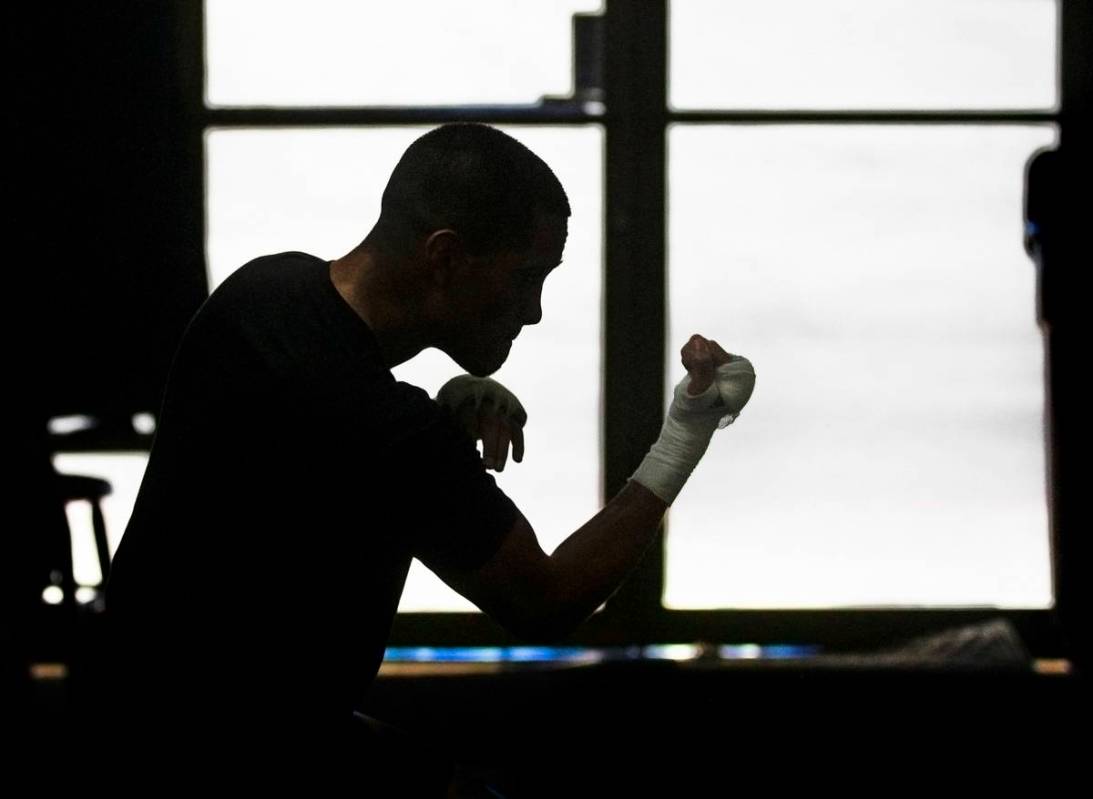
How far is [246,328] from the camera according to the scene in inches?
51.0

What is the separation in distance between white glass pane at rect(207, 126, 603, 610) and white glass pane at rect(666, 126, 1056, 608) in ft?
0.70

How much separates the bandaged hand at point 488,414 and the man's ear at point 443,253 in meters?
0.21

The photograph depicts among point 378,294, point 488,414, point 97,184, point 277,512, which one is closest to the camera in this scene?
point 277,512

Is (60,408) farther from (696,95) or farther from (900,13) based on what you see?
(900,13)

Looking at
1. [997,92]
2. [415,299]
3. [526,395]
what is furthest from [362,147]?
[415,299]

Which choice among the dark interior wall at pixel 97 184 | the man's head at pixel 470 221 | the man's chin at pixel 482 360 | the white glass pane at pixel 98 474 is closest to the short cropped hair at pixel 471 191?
the man's head at pixel 470 221

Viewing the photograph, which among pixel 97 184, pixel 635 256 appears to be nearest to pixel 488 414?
pixel 635 256

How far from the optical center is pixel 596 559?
1345 mm

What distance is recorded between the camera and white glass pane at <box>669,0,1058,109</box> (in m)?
3.38

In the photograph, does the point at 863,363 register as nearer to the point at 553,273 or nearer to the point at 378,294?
the point at 553,273

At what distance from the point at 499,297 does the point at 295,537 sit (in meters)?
0.34

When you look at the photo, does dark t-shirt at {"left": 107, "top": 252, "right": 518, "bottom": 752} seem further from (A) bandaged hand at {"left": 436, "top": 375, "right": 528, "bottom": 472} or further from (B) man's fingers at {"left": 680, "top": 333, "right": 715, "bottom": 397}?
(B) man's fingers at {"left": 680, "top": 333, "right": 715, "bottom": 397}

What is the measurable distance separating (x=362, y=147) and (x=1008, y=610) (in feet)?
6.25

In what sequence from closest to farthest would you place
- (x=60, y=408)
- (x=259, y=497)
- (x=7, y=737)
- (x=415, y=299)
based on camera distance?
(x=259, y=497) → (x=415, y=299) → (x=7, y=737) → (x=60, y=408)
